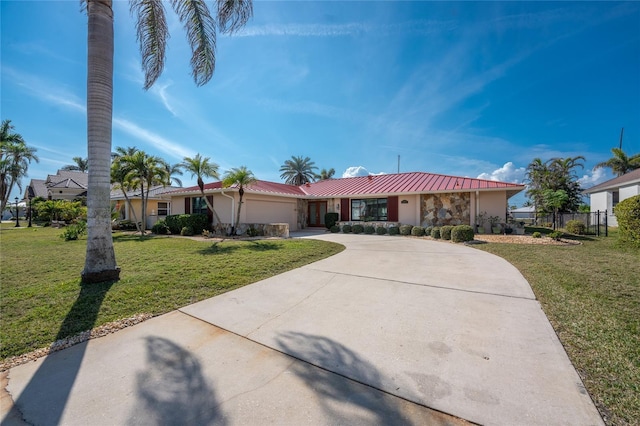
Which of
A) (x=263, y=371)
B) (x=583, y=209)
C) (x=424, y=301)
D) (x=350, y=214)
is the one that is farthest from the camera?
(x=583, y=209)

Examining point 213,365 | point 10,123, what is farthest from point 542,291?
point 10,123

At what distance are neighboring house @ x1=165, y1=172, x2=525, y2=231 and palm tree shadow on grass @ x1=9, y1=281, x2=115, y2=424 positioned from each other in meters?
12.8

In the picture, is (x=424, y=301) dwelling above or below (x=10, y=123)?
below

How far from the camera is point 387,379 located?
2.51 meters

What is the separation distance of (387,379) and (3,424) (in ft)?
10.2

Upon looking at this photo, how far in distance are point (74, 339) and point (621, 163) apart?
4202 centimetres

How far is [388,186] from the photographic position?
64.7 feet

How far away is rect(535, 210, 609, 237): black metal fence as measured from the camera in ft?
51.4

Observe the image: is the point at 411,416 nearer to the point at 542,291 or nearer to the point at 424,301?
the point at 424,301

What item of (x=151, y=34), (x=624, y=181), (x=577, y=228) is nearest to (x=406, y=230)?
Result: (x=577, y=228)

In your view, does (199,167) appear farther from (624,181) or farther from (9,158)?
(624,181)

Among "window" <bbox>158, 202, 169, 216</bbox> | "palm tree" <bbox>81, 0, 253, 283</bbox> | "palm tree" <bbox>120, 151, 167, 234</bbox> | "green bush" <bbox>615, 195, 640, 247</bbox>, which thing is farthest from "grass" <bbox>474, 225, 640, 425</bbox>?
"window" <bbox>158, 202, 169, 216</bbox>

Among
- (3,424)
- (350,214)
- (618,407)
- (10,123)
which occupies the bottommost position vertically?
(3,424)

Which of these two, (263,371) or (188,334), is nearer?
(263,371)
